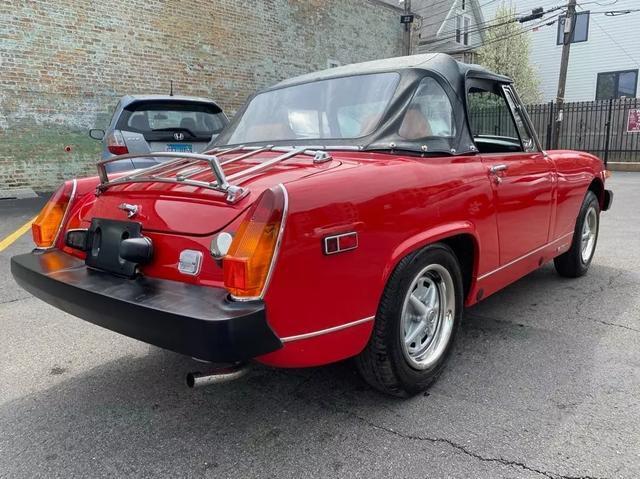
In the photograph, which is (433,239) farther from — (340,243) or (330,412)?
(330,412)

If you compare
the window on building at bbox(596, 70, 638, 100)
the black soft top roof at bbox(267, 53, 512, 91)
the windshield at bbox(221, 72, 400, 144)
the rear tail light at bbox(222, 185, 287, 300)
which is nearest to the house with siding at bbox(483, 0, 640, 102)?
the window on building at bbox(596, 70, 638, 100)

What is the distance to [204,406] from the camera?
8.79ft

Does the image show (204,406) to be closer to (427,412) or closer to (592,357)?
(427,412)

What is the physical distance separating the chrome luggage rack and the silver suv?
3253mm

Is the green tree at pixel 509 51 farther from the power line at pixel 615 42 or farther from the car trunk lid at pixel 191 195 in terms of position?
the car trunk lid at pixel 191 195

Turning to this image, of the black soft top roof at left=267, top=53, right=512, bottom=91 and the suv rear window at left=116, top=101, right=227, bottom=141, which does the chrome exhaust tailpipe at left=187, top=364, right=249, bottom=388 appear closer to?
the black soft top roof at left=267, top=53, right=512, bottom=91

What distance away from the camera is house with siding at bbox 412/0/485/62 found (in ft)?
92.4

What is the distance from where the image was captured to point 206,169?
8.95ft

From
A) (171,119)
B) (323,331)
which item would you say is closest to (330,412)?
(323,331)

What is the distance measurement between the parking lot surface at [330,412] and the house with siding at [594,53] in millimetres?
25949

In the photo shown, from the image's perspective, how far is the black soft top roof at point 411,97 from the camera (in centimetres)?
284

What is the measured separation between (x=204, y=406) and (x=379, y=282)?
1.17 m

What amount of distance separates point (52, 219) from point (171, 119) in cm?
386

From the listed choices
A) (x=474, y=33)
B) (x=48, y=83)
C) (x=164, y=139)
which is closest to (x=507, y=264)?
(x=164, y=139)
